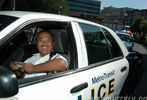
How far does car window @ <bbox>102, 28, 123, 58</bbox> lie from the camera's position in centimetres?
260

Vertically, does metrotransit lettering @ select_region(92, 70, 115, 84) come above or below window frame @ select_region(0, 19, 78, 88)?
below

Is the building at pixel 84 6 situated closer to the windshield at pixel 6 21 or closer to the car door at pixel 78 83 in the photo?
the car door at pixel 78 83

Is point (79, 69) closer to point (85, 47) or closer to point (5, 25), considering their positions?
point (85, 47)

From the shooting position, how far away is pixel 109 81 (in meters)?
2.16

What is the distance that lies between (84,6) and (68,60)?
11807 centimetres

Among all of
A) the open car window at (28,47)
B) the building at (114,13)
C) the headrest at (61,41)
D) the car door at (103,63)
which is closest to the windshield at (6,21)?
the open car window at (28,47)

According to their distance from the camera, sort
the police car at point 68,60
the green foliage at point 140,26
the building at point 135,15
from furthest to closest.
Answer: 1. the building at point 135,15
2. the green foliage at point 140,26
3. the police car at point 68,60

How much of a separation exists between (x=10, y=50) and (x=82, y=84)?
56.7 inches

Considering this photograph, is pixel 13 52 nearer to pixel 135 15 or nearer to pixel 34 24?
pixel 34 24

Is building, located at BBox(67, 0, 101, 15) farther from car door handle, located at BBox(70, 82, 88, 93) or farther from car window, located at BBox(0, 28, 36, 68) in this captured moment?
car door handle, located at BBox(70, 82, 88, 93)

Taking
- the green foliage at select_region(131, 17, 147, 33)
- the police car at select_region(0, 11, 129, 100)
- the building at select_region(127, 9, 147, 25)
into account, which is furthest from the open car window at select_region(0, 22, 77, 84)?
the building at select_region(127, 9, 147, 25)

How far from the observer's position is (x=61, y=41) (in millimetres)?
1979

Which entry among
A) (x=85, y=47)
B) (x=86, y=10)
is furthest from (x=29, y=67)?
(x=86, y=10)

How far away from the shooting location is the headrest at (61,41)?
6.47 ft
